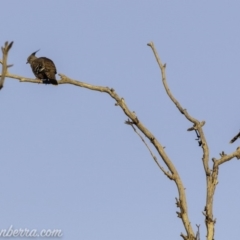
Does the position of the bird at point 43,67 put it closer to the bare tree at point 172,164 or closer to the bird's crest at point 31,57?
the bird's crest at point 31,57

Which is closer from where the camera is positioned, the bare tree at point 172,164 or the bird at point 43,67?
the bare tree at point 172,164

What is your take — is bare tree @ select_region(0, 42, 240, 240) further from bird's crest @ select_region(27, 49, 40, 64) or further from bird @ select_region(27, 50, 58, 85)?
bird's crest @ select_region(27, 49, 40, 64)

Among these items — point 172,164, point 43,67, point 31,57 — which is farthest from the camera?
point 31,57

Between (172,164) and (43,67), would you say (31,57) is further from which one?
(172,164)

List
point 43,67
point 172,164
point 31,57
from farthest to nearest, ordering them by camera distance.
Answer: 1. point 31,57
2. point 43,67
3. point 172,164

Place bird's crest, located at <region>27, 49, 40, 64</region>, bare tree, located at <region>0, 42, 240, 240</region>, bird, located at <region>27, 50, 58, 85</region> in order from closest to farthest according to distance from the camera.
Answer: bare tree, located at <region>0, 42, 240, 240</region> → bird, located at <region>27, 50, 58, 85</region> → bird's crest, located at <region>27, 49, 40, 64</region>

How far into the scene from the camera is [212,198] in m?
6.73

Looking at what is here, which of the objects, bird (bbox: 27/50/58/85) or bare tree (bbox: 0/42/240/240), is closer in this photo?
bare tree (bbox: 0/42/240/240)

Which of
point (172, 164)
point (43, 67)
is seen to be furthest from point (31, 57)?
point (172, 164)

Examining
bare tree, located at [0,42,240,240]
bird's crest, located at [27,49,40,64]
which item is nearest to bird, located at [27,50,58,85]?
bird's crest, located at [27,49,40,64]

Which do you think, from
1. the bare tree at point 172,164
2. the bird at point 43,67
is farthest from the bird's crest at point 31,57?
the bare tree at point 172,164

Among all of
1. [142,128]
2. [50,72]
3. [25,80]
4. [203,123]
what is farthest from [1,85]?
[50,72]

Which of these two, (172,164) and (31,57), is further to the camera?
(31,57)

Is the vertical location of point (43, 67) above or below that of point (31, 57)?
below
